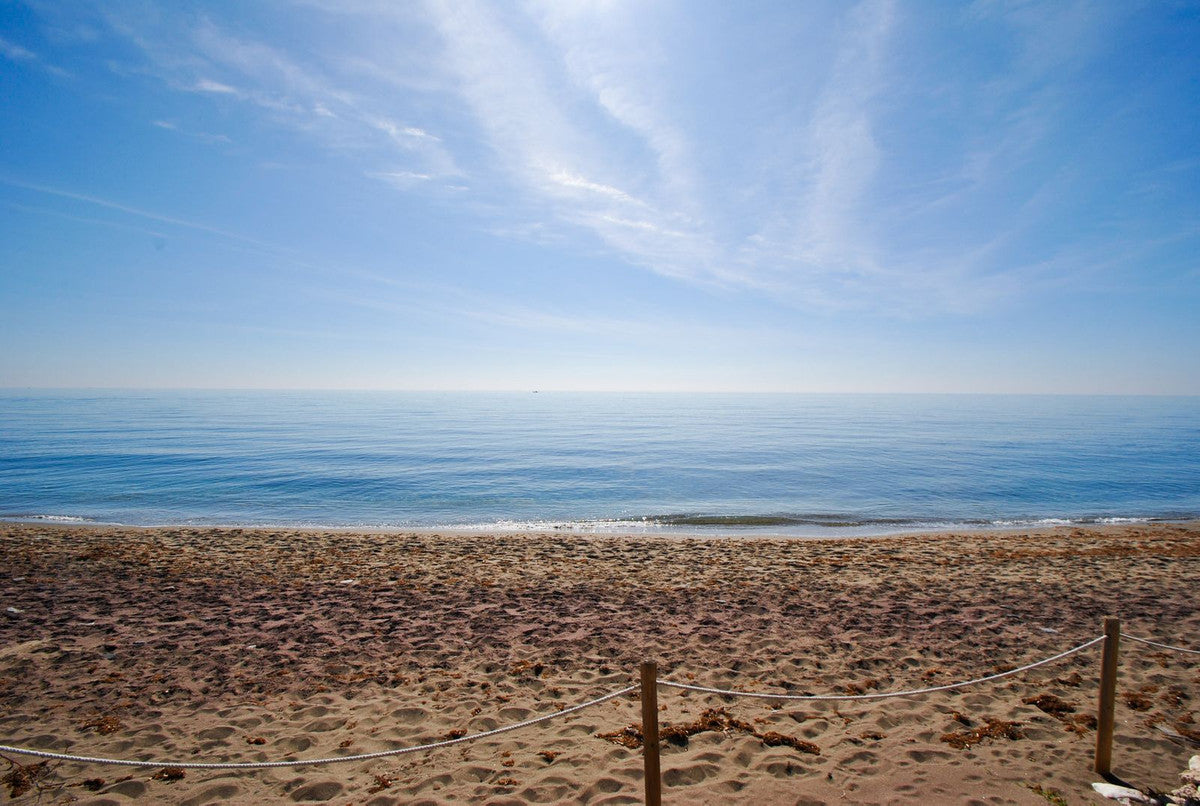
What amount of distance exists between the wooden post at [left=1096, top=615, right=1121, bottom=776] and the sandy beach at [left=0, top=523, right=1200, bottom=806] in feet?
0.70

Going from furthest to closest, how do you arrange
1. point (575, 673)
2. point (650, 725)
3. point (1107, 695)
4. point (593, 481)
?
point (593, 481)
point (575, 673)
point (1107, 695)
point (650, 725)

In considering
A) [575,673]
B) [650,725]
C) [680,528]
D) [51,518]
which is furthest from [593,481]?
[650,725]

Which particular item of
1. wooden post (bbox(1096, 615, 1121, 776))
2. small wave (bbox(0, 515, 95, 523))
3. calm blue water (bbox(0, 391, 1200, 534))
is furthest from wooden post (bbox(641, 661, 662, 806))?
small wave (bbox(0, 515, 95, 523))

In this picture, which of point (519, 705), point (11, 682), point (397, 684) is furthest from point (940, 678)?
point (11, 682)

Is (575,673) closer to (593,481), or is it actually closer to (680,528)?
(680,528)

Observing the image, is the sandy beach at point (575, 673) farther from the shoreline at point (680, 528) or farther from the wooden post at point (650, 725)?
the shoreline at point (680, 528)

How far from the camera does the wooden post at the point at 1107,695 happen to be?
4930mm

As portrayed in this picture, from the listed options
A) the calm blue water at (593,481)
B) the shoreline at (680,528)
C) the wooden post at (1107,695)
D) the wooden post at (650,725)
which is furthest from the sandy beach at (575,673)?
the calm blue water at (593,481)

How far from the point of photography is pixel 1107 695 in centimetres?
504

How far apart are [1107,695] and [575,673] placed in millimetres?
5771

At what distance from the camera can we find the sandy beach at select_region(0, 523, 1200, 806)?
519cm

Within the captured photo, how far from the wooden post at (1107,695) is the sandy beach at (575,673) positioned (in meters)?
0.21

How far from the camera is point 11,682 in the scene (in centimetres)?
680

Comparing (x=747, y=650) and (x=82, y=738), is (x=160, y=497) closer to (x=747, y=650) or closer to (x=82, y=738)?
(x=82, y=738)
